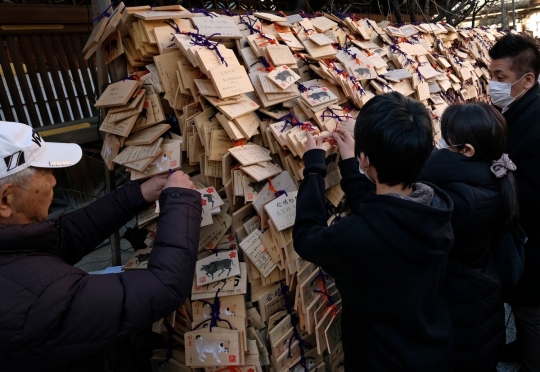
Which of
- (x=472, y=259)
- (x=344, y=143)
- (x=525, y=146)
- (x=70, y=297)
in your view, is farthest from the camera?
(x=525, y=146)

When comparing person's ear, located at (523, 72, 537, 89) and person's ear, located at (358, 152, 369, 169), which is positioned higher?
person's ear, located at (358, 152, 369, 169)

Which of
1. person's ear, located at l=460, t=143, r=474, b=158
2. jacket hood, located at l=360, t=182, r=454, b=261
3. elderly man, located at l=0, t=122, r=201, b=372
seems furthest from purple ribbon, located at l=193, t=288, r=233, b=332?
person's ear, located at l=460, t=143, r=474, b=158

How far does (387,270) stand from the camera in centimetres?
116

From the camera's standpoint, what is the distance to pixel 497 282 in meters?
1.59

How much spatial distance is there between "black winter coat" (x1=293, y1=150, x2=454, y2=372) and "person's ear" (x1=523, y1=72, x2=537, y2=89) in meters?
1.35

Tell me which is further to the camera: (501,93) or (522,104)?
(501,93)

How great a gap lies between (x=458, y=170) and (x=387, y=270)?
61 centimetres

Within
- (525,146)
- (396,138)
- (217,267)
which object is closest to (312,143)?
(396,138)

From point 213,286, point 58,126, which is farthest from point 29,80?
point 213,286

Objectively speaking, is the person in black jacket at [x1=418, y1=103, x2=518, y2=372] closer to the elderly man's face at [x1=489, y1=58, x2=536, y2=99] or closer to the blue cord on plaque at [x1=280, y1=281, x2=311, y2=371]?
the blue cord on plaque at [x1=280, y1=281, x2=311, y2=371]

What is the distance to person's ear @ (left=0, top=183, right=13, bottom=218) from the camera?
3.43 ft

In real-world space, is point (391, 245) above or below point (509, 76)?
below

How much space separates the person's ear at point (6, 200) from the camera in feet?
3.43

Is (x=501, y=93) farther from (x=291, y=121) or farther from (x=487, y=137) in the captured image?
(x=291, y=121)
